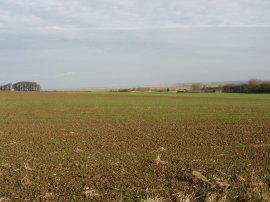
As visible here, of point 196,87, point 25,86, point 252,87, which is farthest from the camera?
point 25,86

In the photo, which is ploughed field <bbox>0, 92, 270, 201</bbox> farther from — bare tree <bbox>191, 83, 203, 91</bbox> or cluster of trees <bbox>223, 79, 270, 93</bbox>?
bare tree <bbox>191, 83, 203, 91</bbox>

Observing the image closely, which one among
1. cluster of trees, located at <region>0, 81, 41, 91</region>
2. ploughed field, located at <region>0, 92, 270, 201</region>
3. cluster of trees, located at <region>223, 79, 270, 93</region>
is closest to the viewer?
ploughed field, located at <region>0, 92, 270, 201</region>

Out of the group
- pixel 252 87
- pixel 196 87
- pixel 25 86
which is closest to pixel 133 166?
pixel 252 87

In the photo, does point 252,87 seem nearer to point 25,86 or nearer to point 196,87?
point 196,87

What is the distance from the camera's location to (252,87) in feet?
394

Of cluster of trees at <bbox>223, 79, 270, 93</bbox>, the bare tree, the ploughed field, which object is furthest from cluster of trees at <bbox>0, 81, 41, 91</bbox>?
the ploughed field

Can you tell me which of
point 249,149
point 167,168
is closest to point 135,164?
point 167,168

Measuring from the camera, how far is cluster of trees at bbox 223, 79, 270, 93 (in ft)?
386

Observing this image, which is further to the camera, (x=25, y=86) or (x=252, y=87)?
(x=25, y=86)

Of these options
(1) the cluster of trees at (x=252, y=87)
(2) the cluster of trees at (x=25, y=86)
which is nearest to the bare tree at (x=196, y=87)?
(1) the cluster of trees at (x=252, y=87)

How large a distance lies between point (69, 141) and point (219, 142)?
7.07m

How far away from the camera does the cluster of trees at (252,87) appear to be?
118m

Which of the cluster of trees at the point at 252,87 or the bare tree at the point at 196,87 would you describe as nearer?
the cluster of trees at the point at 252,87

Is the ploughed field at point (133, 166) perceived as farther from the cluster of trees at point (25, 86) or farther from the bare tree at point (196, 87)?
the cluster of trees at point (25, 86)
